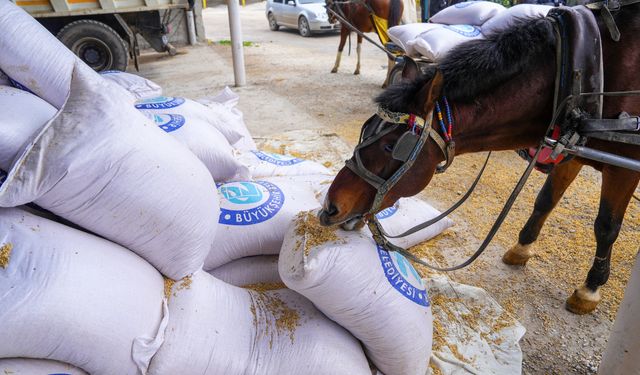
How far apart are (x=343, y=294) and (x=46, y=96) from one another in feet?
4.27

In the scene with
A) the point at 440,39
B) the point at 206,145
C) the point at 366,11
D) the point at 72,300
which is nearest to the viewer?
the point at 72,300

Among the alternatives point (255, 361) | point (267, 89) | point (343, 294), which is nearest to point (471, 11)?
point (267, 89)

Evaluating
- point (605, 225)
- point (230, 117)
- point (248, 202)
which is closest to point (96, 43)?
point (230, 117)

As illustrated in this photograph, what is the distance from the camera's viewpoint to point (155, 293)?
130cm

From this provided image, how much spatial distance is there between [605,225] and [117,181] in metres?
2.17

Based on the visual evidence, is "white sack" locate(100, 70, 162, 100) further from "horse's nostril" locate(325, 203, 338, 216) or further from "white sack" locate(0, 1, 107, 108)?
"horse's nostril" locate(325, 203, 338, 216)

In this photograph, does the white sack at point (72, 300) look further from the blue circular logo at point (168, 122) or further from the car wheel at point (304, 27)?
the car wheel at point (304, 27)

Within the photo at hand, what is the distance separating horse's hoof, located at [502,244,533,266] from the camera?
2438 millimetres

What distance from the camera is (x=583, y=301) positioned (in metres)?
2.07

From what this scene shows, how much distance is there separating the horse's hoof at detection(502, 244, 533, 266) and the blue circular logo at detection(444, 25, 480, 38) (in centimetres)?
244

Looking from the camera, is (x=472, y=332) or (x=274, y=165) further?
(x=274, y=165)

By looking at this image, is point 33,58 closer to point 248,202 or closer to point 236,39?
point 248,202

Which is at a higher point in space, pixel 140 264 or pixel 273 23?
pixel 140 264

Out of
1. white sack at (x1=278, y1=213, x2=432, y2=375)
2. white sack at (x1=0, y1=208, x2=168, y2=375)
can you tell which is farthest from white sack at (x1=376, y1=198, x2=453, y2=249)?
white sack at (x1=0, y1=208, x2=168, y2=375)
